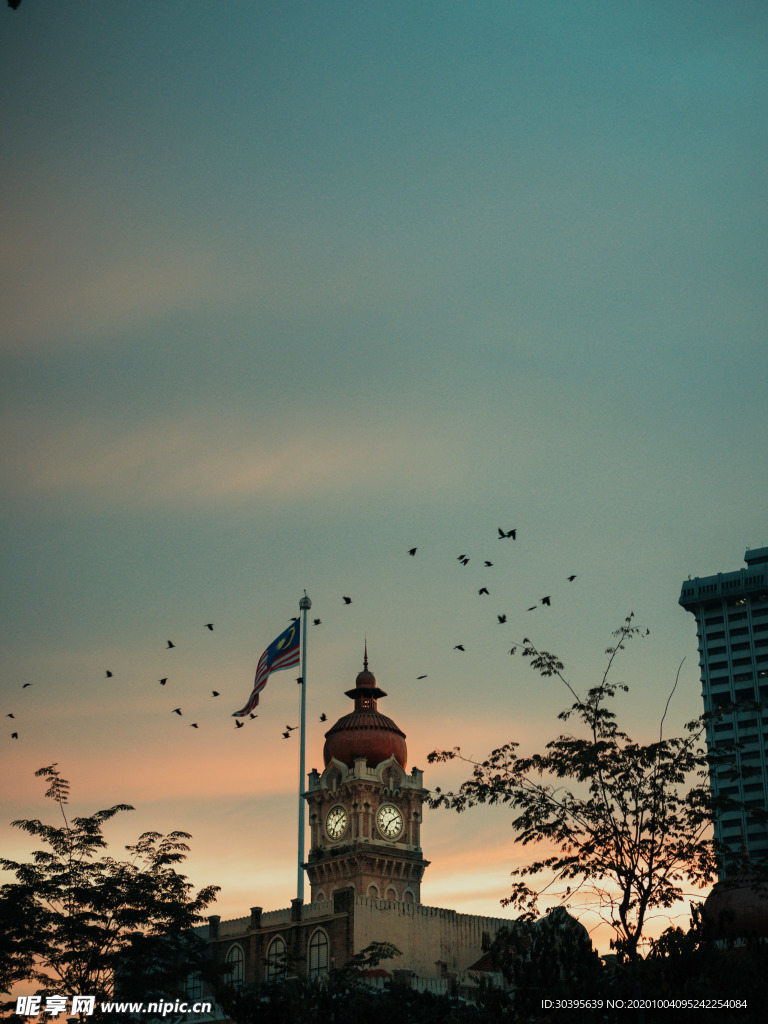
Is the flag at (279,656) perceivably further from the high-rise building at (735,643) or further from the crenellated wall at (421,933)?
the high-rise building at (735,643)

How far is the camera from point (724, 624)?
17112cm

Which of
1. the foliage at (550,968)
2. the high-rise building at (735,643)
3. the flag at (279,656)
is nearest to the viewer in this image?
the foliage at (550,968)

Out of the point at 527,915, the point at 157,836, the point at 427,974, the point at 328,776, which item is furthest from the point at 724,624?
the point at 527,915

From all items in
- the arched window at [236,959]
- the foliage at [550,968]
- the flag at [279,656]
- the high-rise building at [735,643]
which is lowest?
the foliage at [550,968]

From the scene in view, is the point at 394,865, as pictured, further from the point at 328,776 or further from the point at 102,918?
the point at 102,918

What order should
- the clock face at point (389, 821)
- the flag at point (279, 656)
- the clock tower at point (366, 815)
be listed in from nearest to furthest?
the flag at point (279, 656) < the clock tower at point (366, 815) < the clock face at point (389, 821)

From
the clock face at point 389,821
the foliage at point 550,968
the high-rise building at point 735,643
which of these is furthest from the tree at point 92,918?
the high-rise building at point 735,643

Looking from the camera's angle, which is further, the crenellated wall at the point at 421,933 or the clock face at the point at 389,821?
the clock face at the point at 389,821

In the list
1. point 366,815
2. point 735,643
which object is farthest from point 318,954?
point 735,643

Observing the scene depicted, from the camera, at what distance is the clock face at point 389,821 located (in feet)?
276

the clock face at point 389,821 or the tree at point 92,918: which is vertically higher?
the clock face at point 389,821

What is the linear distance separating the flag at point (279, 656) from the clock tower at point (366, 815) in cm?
1934

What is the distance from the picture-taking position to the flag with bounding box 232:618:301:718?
66438 millimetres

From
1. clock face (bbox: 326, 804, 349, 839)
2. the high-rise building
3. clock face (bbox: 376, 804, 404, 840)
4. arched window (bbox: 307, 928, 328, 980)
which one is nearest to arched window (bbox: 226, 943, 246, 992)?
arched window (bbox: 307, 928, 328, 980)
